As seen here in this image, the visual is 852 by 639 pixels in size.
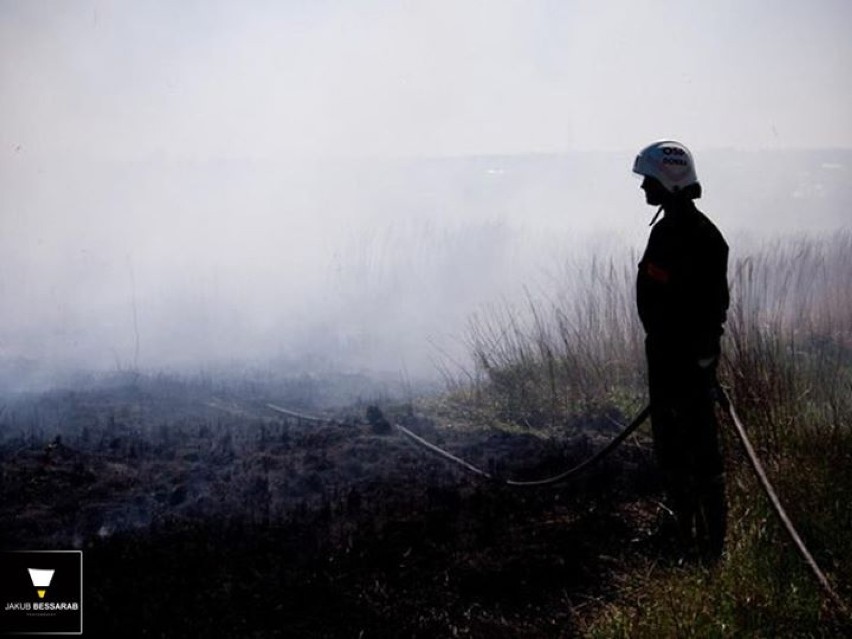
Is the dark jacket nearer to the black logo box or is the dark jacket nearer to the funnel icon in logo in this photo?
the black logo box

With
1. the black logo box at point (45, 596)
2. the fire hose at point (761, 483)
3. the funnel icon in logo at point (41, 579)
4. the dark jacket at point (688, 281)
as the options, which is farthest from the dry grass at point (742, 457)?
the funnel icon in logo at point (41, 579)

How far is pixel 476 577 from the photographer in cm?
543

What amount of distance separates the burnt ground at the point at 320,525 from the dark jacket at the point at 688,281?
1418 millimetres

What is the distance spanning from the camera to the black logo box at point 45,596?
465 cm

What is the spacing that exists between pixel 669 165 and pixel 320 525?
3231 millimetres

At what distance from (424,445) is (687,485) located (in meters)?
3.35

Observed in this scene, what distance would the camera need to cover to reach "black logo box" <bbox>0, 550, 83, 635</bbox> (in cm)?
465

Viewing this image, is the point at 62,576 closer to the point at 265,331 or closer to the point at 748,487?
the point at 748,487

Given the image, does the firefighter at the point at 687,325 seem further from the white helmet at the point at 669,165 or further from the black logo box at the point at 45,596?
the black logo box at the point at 45,596

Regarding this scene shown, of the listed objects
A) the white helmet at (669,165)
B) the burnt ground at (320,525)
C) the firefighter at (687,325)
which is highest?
the white helmet at (669,165)

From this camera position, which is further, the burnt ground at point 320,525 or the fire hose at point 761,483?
the burnt ground at point 320,525

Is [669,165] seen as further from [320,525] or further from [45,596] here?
[45,596]

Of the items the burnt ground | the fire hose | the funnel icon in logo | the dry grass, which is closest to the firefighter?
the fire hose

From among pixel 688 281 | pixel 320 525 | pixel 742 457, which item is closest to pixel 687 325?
pixel 688 281
